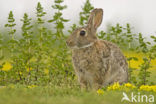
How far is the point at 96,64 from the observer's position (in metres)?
10.6

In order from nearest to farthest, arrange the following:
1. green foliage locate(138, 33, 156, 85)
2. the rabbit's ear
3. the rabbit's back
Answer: the rabbit's back < the rabbit's ear < green foliage locate(138, 33, 156, 85)

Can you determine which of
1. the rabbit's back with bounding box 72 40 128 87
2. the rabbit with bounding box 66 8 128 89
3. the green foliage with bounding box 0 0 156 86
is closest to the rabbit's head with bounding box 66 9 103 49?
the rabbit with bounding box 66 8 128 89

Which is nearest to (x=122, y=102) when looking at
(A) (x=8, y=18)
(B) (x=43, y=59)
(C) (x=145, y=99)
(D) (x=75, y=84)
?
(C) (x=145, y=99)

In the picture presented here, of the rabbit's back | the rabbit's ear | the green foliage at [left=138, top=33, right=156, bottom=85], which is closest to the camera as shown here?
the rabbit's back

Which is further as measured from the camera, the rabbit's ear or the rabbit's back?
the rabbit's ear

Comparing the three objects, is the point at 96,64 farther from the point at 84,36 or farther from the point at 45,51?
the point at 45,51

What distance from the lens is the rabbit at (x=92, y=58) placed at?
35.0ft

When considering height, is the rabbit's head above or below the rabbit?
above

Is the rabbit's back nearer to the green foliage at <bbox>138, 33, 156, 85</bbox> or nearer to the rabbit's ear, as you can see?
the rabbit's ear

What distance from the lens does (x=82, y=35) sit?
10.9 m

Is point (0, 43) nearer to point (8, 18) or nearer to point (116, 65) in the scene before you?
point (8, 18)

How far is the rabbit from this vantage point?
35.0 feet

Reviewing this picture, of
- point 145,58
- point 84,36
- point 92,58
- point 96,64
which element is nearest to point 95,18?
point 84,36

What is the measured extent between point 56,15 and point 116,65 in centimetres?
481
